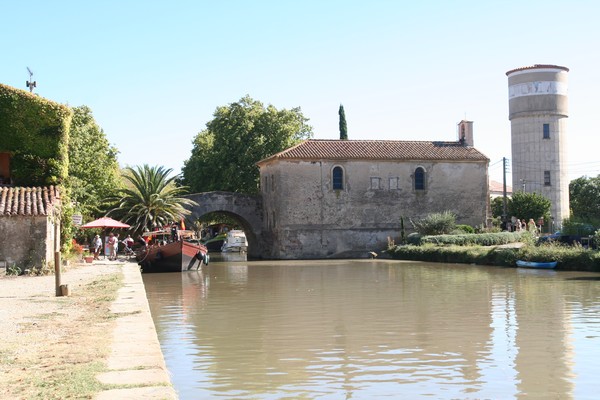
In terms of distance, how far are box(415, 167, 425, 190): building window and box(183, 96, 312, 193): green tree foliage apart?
32.3ft

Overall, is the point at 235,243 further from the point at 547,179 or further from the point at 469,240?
the point at 469,240

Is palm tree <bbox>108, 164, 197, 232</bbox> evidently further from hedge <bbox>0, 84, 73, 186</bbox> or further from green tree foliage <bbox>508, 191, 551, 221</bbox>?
green tree foliage <bbox>508, 191, 551, 221</bbox>

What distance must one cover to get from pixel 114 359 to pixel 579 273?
72.3ft

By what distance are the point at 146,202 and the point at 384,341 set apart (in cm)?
3060

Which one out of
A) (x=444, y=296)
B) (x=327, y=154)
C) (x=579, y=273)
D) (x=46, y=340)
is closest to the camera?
(x=46, y=340)

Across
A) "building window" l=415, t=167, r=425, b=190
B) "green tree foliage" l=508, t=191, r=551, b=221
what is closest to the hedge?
"building window" l=415, t=167, r=425, b=190

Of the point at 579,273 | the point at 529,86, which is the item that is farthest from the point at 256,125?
the point at 579,273

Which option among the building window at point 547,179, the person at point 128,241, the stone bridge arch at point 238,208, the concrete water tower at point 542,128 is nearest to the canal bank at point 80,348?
the person at point 128,241

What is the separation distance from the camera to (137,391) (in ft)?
21.1

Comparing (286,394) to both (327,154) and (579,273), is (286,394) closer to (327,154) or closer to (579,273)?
(579,273)

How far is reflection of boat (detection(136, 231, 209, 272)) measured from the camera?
32.0m

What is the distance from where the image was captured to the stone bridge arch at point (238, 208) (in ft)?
149

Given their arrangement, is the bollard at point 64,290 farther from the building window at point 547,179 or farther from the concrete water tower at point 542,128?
the building window at point 547,179

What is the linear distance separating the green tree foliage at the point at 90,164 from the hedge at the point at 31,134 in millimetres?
10365
